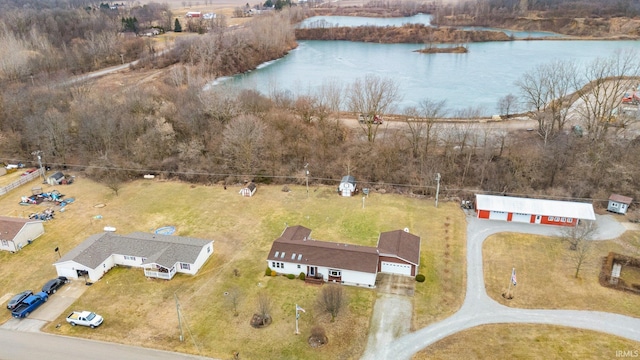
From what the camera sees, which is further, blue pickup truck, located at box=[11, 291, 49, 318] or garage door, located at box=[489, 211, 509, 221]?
garage door, located at box=[489, 211, 509, 221]

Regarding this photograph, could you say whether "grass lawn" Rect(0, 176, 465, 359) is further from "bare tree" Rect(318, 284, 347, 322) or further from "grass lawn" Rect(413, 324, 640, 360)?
"grass lawn" Rect(413, 324, 640, 360)

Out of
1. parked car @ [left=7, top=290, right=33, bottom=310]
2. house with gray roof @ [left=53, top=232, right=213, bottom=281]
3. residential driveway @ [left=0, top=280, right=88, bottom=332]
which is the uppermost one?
house with gray roof @ [left=53, top=232, right=213, bottom=281]

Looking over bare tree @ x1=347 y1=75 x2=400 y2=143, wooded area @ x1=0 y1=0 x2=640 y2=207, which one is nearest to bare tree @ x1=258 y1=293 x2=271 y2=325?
wooded area @ x1=0 y1=0 x2=640 y2=207

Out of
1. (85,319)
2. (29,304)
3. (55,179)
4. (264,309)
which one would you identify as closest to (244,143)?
(55,179)

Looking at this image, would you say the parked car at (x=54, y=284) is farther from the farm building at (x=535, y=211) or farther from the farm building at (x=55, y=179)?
the farm building at (x=535, y=211)

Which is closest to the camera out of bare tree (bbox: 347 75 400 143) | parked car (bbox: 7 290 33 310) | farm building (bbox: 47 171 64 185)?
parked car (bbox: 7 290 33 310)

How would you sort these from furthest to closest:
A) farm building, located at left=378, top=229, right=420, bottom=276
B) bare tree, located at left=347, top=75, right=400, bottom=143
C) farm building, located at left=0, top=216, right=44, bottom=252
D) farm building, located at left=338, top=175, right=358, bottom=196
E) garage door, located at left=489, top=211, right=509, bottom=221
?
bare tree, located at left=347, top=75, right=400, bottom=143
farm building, located at left=338, top=175, right=358, bottom=196
garage door, located at left=489, top=211, right=509, bottom=221
farm building, located at left=0, top=216, right=44, bottom=252
farm building, located at left=378, top=229, right=420, bottom=276
